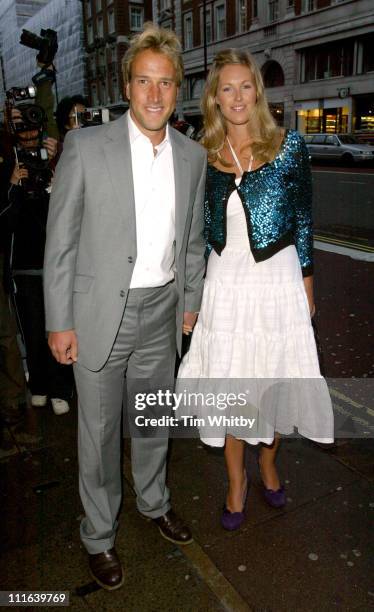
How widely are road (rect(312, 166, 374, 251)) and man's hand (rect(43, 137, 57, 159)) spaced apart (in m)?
5.87

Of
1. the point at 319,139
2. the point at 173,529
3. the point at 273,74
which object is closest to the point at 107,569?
the point at 173,529

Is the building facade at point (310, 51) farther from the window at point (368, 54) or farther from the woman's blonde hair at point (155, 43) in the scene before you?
the woman's blonde hair at point (155, 43)

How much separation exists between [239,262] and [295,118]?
34817mm

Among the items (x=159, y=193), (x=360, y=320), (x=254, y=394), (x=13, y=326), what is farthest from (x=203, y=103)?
(x=360, y=320)

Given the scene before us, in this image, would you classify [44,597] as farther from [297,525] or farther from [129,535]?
[297,525]

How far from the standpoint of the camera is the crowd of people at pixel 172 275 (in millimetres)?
2127

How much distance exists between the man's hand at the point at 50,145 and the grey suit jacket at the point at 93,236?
1.68 m

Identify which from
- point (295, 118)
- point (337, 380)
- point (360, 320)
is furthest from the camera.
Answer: point (295, 118)

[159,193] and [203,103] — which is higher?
[203,103]

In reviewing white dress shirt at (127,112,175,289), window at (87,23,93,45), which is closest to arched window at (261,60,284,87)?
window at (87,23,93,45)

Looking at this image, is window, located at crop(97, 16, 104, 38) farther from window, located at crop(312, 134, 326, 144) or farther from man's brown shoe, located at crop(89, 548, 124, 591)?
man's brown shoe, located at crop(89, 548, 124, 591)

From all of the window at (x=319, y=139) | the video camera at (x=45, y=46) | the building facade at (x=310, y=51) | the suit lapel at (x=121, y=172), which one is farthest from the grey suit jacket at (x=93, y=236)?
the building facade at (x=310, y=51)

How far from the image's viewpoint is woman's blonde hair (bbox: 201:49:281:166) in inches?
95.5

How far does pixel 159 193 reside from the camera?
2252 mm
